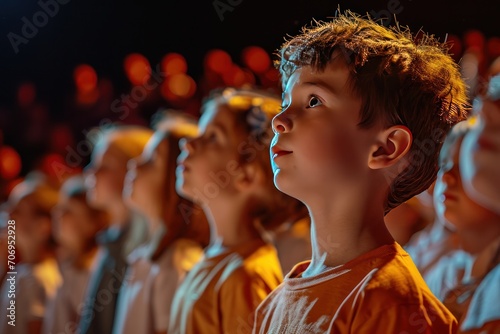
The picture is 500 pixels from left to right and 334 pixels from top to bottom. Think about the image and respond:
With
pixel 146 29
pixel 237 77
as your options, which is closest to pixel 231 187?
pixel 237 77

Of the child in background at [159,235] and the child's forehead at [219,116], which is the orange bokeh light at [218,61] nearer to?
the child in background at [159,235]

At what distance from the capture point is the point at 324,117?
1438 millimetres

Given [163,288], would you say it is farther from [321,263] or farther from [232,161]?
[321,263]

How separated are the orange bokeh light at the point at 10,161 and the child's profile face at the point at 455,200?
7.49ft

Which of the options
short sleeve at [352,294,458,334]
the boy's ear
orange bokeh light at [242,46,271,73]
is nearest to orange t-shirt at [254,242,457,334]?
short sleeve at [352,294,458,334]

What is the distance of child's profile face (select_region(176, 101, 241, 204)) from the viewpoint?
205 cm

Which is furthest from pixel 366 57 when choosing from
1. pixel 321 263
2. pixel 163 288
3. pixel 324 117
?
pixel 163 288

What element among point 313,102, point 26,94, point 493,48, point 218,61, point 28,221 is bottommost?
point 493,48

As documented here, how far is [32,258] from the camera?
322cm

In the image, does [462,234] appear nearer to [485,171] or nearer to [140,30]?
[485,171]

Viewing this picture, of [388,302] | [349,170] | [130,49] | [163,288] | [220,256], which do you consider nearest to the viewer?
[388,302]

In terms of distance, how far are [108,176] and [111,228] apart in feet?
0.85

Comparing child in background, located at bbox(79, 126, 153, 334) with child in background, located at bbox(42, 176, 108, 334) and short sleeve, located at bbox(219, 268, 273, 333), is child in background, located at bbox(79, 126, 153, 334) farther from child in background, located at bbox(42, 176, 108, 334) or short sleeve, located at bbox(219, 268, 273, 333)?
short sleeve, located at bbox(219, 268, 273, 333)

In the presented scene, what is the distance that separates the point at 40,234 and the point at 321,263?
80.6 inches
